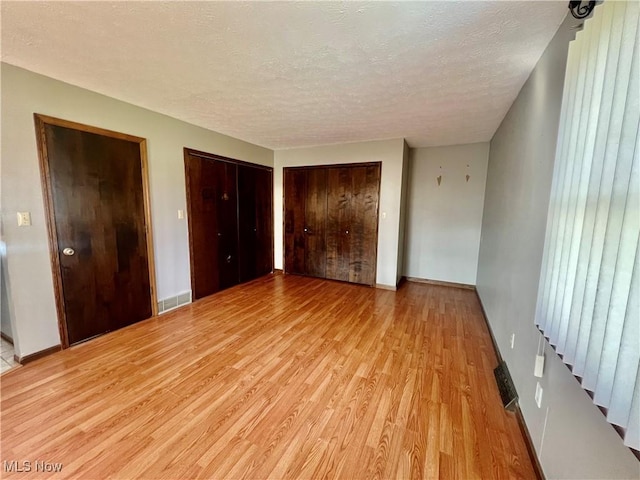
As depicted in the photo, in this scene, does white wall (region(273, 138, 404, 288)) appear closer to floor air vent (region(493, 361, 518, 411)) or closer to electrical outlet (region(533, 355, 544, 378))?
floor air vent (region(493, 361, 518, 411))

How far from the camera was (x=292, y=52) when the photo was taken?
67.2 inches

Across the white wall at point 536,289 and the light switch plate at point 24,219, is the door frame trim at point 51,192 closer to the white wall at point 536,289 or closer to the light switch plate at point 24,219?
the light switch plate at point 24,219

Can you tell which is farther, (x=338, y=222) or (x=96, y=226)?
(x=338, y=222)

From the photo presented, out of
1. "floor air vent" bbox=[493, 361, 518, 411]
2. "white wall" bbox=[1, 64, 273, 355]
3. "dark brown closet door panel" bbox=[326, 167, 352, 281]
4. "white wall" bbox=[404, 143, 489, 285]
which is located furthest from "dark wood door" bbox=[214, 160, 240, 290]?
"floor air vent" bbox=[493, 361, 518, 411]

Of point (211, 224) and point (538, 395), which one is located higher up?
point (211, 224)

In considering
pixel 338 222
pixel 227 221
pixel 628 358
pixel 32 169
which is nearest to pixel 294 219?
pixel 338 222

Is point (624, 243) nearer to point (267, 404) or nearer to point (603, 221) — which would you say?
point (603, 221)

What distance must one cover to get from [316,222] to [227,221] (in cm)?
152

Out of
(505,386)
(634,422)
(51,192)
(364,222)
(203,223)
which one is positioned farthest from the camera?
(364,222)

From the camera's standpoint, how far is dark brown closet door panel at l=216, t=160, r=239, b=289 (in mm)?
3779

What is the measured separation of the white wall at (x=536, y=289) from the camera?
93 cm

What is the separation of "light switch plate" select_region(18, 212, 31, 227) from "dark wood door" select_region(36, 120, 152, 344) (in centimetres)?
13

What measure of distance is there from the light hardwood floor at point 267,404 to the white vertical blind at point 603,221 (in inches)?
36.3

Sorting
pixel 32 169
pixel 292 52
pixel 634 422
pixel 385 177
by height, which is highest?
pixel 292 52
